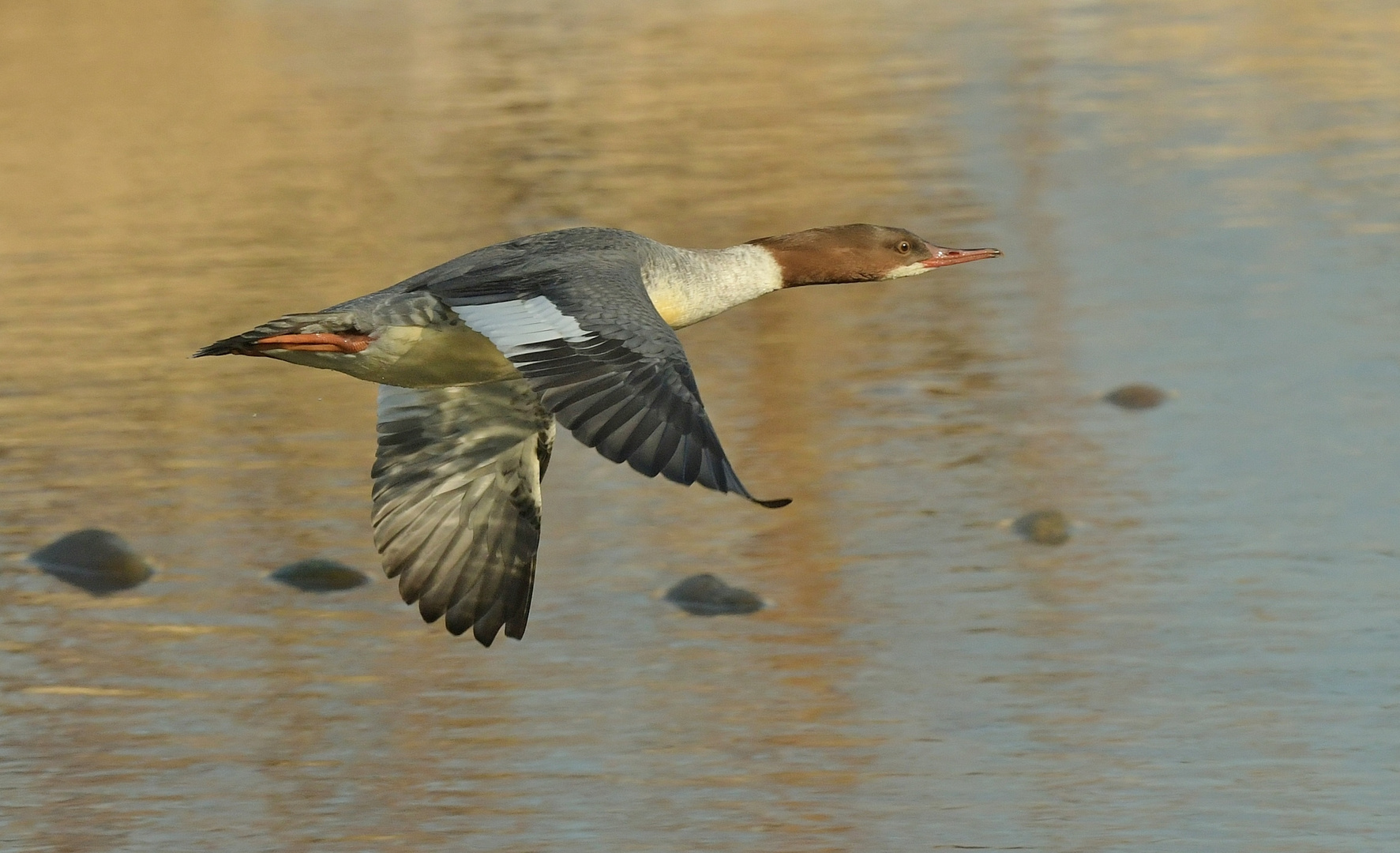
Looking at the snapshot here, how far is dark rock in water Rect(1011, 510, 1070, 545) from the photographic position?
33.3ft

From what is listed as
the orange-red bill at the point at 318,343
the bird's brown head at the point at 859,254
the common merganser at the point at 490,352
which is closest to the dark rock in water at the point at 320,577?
the common merganser at the point at 490,352

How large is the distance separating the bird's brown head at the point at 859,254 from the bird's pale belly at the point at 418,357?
129 centimetres

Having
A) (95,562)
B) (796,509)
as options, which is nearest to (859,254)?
(796,509)

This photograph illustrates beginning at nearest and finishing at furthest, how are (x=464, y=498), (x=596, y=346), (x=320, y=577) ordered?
(x=596, y=346) < (x=464, y=498) < (x=320, y=577)

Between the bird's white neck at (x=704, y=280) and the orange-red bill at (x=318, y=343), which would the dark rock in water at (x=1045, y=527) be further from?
the orange-red bill at (x=318, y=343)

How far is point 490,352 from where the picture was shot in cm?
718

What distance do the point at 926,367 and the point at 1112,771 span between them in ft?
17.7

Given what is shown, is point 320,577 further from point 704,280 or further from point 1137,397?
point 1137,397

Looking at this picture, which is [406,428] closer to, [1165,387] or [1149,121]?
[1165,387]

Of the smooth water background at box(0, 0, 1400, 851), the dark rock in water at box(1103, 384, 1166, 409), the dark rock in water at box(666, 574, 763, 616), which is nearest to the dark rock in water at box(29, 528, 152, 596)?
the smooth water background at box(0, 0, 1400, 851)

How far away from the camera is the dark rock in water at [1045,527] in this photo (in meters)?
10.2

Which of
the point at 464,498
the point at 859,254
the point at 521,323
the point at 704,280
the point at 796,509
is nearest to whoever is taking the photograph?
the point at 521,323

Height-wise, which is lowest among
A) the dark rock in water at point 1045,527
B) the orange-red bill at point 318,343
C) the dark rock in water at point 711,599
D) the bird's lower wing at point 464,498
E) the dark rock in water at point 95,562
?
the dark rock in water at point 1045,527

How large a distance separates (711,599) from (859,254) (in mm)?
1867
